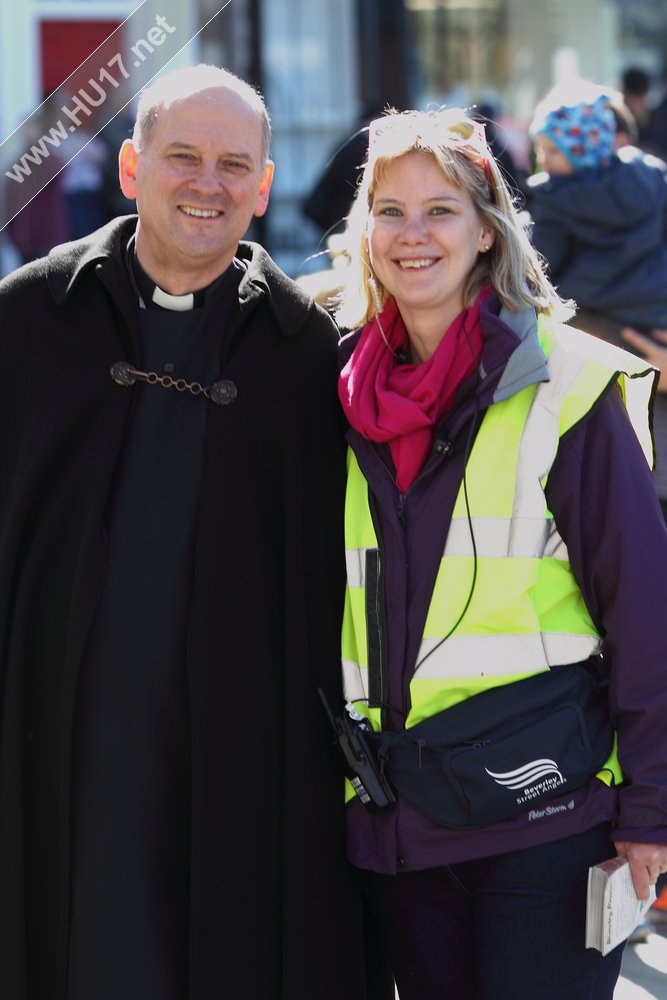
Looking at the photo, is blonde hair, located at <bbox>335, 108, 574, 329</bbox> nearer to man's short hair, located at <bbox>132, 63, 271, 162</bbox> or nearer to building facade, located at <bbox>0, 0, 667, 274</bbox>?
man's short hair, located at <bbox>132, 63, 271, 162</bbox>

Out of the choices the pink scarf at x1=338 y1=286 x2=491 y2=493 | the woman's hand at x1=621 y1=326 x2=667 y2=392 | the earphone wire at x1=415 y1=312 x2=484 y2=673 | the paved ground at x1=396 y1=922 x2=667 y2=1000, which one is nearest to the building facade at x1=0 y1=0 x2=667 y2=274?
the woman's hand at x1=621 y1=326 x2=667 y2=392

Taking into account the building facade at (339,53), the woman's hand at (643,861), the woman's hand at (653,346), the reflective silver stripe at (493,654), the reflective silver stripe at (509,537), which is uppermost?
the building facade at (339,53)

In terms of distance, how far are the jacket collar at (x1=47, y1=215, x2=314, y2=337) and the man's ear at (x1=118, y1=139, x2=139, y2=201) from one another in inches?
3.3

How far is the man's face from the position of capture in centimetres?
310

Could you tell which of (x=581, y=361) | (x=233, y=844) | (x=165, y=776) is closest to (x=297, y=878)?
(x=233, y=844)

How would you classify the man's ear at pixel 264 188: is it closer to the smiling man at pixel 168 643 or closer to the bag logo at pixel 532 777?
the smiling man at pixel 168 643

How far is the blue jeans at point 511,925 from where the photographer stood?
2732 mm

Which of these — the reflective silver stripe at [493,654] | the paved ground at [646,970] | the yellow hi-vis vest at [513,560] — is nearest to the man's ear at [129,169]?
the yellow hi-vis vest at [513,560]

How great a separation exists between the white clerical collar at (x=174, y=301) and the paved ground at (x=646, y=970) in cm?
231

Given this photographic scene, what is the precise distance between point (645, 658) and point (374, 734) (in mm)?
530

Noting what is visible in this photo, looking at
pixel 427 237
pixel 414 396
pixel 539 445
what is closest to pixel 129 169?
pixel 427 237

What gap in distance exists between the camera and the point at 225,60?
430 inches

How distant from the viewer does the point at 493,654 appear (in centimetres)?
277

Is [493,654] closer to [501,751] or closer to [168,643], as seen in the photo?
[501,751]
